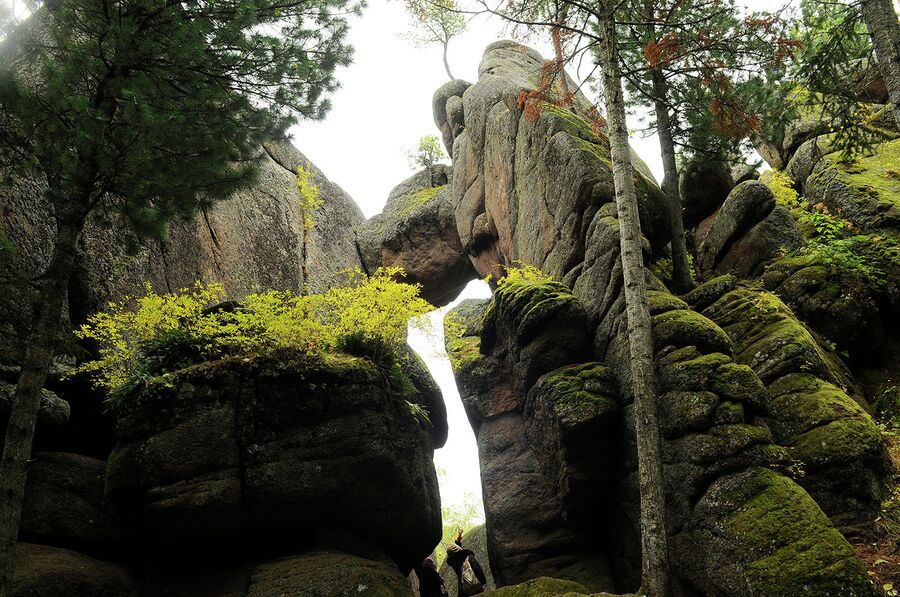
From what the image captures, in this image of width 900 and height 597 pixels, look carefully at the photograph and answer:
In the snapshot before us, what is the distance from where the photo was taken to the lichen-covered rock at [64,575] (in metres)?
7.63

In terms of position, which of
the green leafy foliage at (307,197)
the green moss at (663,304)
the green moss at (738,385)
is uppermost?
the green leafy foliage at (307,197)

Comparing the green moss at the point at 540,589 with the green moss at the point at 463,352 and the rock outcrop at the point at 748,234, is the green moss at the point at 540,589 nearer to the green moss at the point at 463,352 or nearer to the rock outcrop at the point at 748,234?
the green moss at the point at 463,352

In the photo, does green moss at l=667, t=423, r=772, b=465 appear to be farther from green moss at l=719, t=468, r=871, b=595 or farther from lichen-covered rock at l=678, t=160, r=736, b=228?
lichen-covered rock at l=678, t=160, r=736, b=228

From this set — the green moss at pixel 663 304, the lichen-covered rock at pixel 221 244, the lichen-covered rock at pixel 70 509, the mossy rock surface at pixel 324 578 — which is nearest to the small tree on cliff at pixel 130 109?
the lichen-covered rock at pixel 221 244

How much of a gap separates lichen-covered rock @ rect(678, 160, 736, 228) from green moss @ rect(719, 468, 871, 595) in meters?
11.2

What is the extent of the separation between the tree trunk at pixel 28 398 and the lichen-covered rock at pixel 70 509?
2.25 meters

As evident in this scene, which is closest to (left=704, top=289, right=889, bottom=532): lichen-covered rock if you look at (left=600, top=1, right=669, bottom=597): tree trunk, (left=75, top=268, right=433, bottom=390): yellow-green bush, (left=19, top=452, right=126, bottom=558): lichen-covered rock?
(left=600, top=1, right=669, bottom=597): tree trunk

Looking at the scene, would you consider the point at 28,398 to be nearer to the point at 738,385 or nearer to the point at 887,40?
the point at 738,385

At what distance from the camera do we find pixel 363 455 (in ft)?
32.4

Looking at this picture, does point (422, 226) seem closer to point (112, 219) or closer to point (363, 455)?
point (112, 219)

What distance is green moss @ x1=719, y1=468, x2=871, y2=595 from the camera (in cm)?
654

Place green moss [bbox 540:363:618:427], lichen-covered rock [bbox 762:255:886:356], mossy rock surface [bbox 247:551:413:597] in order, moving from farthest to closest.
Result: lichen-covered rock [bbox 762:255:886:356]
green moss [bbox 540:363:618:427]
mossy rock surface [bbox 247:551:413:597]

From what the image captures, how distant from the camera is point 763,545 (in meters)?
7.19

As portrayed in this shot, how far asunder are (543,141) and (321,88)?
717 cm
